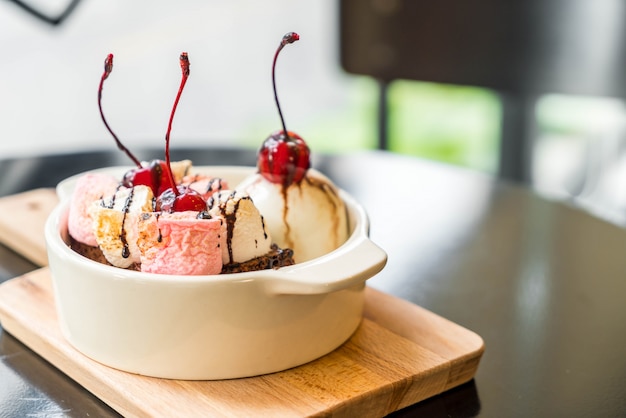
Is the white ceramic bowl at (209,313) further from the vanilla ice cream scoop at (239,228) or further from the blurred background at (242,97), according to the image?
the blurred background at (242,97)

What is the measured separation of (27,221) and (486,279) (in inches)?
23.7

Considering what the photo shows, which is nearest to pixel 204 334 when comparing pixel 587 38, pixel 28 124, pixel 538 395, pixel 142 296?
pixel 142 296

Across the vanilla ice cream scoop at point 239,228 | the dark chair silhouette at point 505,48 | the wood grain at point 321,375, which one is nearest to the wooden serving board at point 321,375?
the wood grain at point 321,375

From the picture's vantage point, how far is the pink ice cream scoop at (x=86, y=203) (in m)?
0.81

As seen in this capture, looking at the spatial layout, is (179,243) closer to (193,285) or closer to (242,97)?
(193,285)

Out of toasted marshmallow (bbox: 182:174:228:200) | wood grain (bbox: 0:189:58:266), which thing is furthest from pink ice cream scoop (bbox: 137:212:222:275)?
wood grain (bbox: 0:189:58:266)

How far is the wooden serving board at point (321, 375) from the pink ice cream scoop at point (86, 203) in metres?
0.09

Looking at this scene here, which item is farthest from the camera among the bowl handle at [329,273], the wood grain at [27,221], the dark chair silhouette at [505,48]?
the dark chair silhouette at [505,48]

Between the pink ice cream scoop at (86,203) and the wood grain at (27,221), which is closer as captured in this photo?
the pink ice cream scoop at (86,203)

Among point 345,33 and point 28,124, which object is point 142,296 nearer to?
point 345,33

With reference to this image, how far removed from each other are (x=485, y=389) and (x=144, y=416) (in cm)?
30

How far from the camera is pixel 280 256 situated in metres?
0.77

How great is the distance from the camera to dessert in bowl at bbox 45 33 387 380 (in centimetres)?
69

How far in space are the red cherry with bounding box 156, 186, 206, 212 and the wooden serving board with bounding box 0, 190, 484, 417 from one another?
5.9 inches
